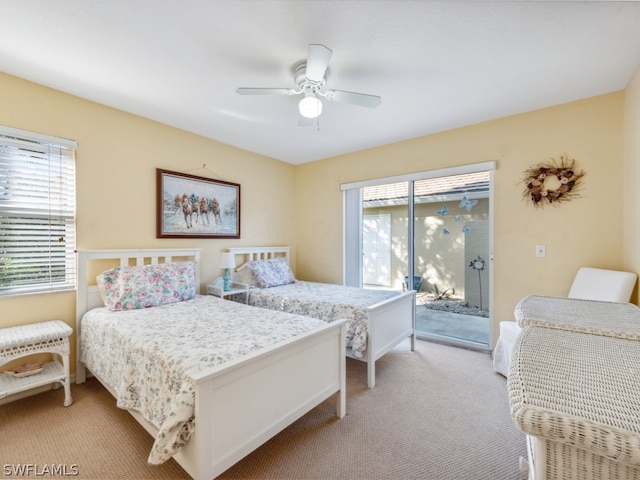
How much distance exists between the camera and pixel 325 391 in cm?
202

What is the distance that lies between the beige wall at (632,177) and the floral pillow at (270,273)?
11.3 feet

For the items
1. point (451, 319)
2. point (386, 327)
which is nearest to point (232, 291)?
point (386, 327)

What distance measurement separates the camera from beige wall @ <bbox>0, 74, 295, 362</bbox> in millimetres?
2389

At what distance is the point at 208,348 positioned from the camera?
1663 millimetres

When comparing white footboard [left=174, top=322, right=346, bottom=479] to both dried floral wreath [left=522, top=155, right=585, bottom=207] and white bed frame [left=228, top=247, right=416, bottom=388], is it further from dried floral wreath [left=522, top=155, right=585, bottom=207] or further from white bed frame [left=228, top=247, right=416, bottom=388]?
dried floral wreath [left=522, top=155, right=585, bottom=207]

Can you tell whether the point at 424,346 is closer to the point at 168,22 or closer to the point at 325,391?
the point at 325,391

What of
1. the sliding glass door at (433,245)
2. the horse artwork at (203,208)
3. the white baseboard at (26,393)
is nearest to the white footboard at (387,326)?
the sliding glass door at (433,245)

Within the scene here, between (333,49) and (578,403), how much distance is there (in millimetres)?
2167

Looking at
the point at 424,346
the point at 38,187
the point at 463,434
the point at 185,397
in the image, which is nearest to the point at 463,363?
the point at 424,346

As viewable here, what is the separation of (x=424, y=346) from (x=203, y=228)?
3.02m

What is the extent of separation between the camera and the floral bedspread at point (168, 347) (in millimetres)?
1325

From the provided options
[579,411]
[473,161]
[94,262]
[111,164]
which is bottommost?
[579,411]

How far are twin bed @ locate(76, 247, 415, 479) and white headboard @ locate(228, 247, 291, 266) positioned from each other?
676 mm

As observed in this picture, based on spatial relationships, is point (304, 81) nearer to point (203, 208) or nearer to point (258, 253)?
point (203, 208)
